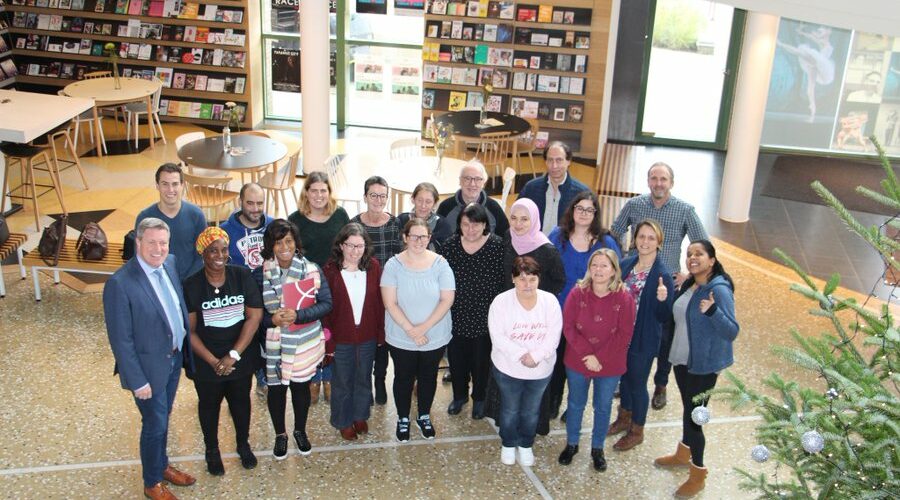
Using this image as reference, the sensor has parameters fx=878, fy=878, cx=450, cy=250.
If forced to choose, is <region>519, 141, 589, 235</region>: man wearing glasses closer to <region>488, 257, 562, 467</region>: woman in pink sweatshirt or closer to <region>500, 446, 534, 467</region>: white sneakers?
<region>488, 257, 562, 467</region>: woman in pink sweatshirt

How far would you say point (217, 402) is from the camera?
4.91 m

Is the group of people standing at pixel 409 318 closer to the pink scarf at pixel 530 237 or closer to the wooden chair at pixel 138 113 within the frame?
the pink scarf at pixel 530 237

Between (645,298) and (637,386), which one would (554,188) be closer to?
(645,298)

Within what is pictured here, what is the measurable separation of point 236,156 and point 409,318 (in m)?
4.32

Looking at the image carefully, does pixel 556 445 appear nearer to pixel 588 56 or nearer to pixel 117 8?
pixel 588 56

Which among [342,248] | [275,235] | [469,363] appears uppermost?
[275,235]

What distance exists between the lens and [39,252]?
730cm

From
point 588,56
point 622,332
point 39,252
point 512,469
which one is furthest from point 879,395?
point 588,56

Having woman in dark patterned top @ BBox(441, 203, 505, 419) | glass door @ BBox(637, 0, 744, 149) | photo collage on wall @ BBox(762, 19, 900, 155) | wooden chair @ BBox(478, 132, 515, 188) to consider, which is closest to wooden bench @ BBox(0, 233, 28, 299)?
woman in dark patterned top @ BBox(441, 203, 505, 419)

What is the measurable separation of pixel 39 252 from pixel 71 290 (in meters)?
0.46

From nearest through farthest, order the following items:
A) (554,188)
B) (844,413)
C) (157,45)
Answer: (844,413) < (554,188) < (157,45)

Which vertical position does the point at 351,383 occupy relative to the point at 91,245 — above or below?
below

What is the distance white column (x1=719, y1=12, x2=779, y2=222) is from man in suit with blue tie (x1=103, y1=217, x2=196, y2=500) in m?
6.91

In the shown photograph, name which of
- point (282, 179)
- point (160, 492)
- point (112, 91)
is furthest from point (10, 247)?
point (112, 91)
